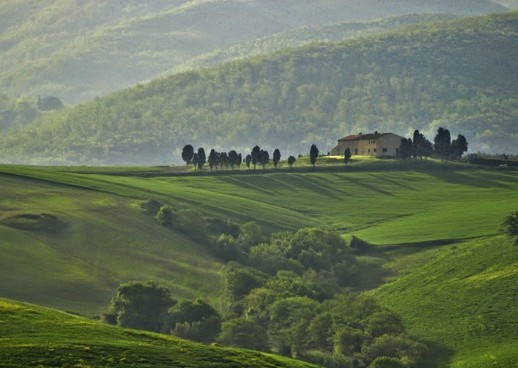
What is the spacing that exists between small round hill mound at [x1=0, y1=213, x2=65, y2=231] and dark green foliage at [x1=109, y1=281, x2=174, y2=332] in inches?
1225

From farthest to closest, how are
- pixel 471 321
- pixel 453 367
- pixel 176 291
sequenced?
1. pixel 176 291
2. pixel 471 321
3. pixel 453 367

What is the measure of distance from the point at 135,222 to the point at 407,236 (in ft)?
152

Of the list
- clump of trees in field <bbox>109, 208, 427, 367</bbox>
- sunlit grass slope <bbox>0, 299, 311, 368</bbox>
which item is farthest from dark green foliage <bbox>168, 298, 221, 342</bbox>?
sunlit grass slope <bbox>0, 299, 311, 368</bbox>

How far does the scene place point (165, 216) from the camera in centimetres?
17938

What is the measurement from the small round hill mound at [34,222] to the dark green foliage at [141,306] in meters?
31.1

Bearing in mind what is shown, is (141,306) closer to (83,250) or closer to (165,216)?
(83,250)

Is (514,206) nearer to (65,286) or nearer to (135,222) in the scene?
(135,222)

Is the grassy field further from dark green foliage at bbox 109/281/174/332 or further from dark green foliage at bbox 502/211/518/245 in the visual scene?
dark green foliage at bbox 109/281/174/332

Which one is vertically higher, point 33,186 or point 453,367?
point 33,186

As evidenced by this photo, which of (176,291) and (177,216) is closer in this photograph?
(176,291)

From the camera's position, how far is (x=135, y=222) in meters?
175

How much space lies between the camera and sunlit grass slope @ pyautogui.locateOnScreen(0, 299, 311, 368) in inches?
3051

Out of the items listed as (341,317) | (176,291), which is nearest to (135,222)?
Answer: (176,291)

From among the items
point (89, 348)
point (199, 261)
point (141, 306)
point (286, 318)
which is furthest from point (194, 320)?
point (89, 348)
